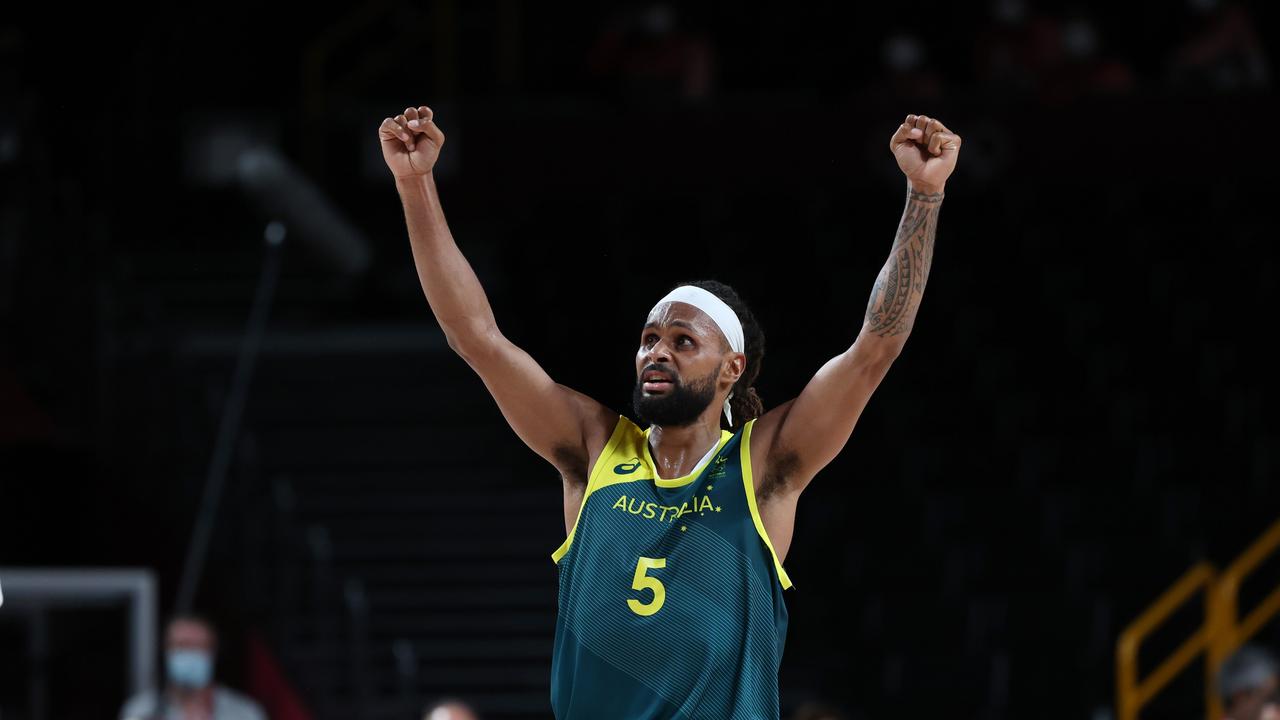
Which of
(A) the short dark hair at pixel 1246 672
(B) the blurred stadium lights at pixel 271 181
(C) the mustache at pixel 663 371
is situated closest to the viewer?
(C) the mustache at pixel 663 371

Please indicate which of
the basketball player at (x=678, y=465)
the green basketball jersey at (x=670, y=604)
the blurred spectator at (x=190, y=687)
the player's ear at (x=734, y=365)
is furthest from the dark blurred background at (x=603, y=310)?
the green basketball jersey at (x=670, y=604)

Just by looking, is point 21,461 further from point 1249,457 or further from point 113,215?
point 1249,457

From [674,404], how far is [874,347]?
0.54 m

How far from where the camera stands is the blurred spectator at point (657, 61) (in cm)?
1780

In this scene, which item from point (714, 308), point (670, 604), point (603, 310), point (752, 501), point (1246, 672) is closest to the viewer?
point (670, 604)

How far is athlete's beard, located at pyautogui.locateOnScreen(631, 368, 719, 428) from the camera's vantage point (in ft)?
17.8

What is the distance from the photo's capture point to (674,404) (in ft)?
17.8

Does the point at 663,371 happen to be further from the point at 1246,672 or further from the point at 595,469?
the point at 1246,672

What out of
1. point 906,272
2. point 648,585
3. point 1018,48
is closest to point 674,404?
point 648,585

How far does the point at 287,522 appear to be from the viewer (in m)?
14.6

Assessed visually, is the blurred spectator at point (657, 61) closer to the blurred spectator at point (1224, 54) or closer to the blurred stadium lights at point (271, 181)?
the blurred stadium lights at point (271, 181)

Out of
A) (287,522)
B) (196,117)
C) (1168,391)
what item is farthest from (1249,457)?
(196,117)

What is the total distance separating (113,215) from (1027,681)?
9476mm

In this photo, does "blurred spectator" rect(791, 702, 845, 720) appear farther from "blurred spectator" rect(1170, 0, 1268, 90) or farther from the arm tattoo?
"blurred spectator" rect(1170, 0, 1268, 90)
